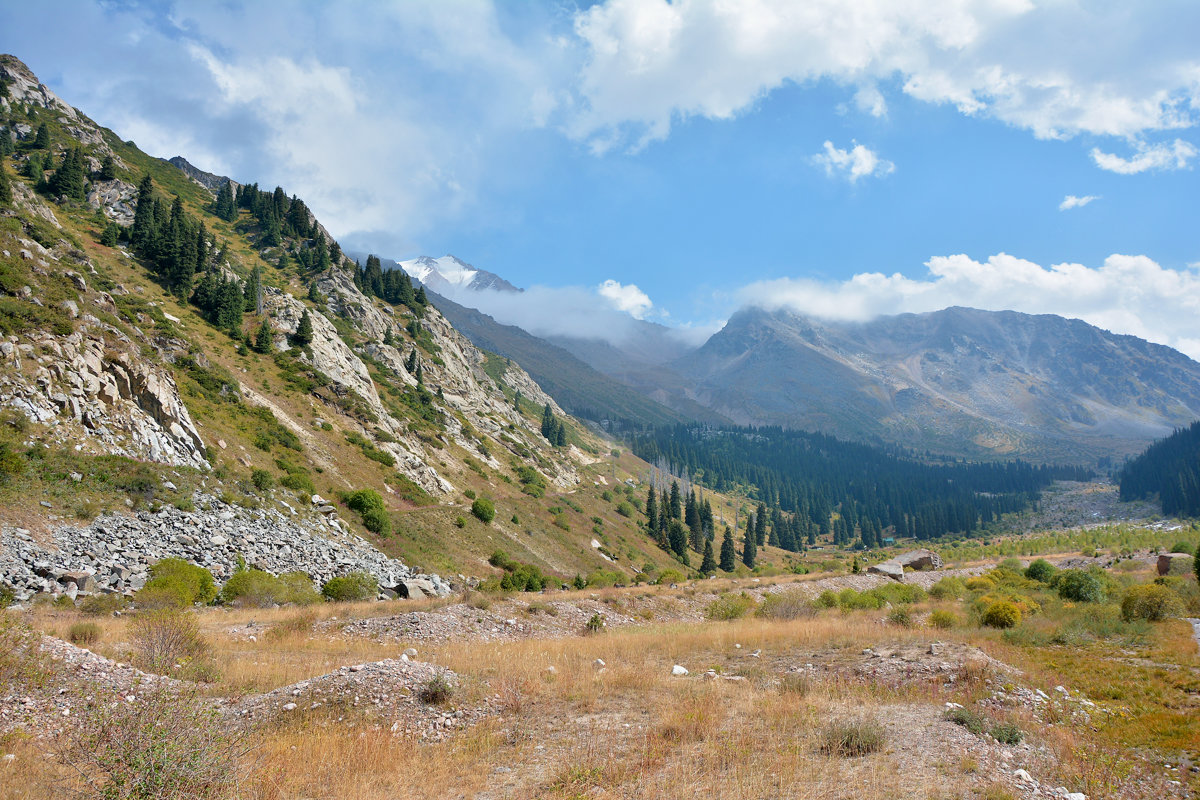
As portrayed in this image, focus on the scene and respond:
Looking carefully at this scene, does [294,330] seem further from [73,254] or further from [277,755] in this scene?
[277,755]

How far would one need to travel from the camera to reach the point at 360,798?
7043 mm

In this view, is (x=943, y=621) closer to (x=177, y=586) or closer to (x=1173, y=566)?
(x=177, y=586)

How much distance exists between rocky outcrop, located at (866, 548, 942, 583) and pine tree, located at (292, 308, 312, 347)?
7052 centimetres

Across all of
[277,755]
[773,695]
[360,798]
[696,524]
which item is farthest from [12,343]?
[696,524]

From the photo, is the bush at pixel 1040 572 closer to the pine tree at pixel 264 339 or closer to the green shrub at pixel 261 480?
the green shrub at pixel 261 480

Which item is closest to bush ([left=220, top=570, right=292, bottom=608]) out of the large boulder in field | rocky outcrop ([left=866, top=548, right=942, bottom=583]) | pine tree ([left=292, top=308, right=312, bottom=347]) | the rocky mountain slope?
the rocky mountain slope

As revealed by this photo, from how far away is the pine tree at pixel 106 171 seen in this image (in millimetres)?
78062

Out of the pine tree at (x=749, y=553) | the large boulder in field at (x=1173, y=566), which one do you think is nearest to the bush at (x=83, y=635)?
the large boulder in field at (x=1173, y=566)

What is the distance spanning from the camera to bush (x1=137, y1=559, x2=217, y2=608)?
19047 mm

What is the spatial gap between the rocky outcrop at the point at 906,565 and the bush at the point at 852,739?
53.6 metres

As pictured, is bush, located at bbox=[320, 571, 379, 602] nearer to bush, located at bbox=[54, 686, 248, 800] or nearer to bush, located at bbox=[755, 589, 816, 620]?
bush, located at bbox=[54, 686, 248, 800]

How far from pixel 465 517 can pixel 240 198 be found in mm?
107231

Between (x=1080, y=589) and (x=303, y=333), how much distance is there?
7472cm

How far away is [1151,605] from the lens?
74.9ft
